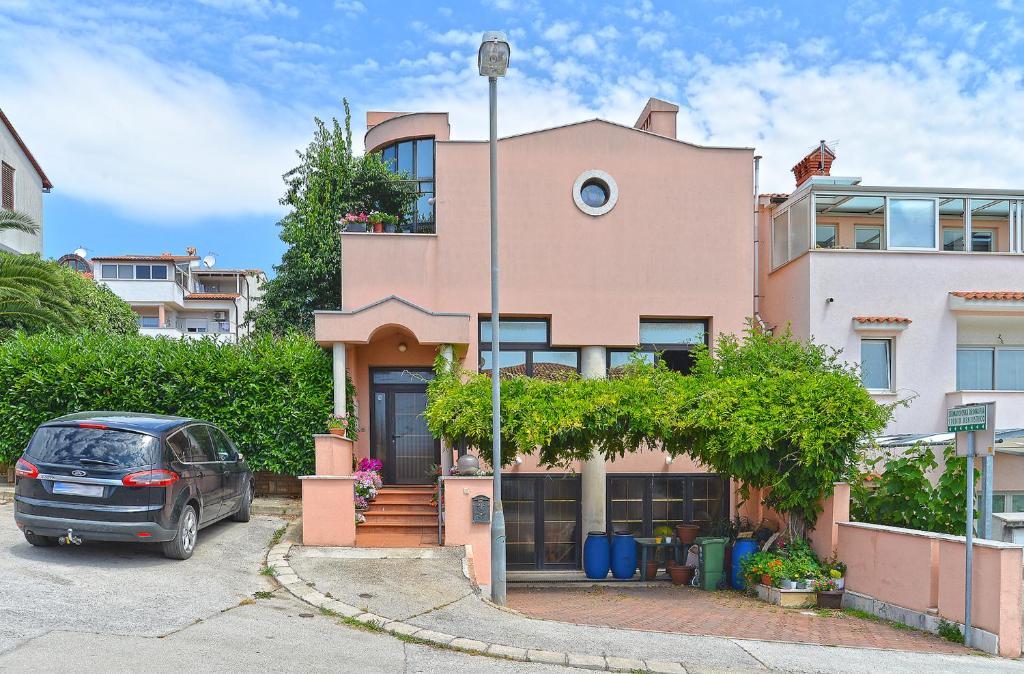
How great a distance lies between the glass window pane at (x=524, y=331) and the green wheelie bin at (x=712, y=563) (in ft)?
17.2

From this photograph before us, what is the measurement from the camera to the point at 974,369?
16.9 metres

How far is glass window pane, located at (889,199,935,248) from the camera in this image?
1664 cm

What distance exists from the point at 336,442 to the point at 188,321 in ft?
115

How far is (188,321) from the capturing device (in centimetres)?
4500

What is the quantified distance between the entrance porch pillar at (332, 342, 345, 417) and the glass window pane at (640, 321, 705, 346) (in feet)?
21.1

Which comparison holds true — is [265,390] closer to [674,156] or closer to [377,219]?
[377,219]

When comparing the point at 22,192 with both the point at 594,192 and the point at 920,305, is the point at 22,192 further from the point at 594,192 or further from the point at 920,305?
the point at 920,305

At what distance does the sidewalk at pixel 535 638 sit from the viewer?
7438 millimetres

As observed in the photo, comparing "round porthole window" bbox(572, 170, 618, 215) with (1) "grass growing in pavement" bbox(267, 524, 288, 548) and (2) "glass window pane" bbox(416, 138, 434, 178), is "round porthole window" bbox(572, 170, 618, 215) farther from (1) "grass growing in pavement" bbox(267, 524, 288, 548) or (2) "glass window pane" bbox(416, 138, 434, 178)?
(1) "grass growing in pavement" bbox(267, 524, 288, 548)

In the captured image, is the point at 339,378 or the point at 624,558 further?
the point at 624,558

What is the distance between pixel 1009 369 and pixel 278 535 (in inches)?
614

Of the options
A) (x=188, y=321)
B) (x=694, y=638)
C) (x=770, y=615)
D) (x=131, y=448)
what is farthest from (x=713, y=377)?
(x=188, y=321)

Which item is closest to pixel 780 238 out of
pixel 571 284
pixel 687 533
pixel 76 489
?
pixel 571 284

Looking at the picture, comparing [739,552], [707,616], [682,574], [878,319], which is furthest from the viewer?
[878,319]
